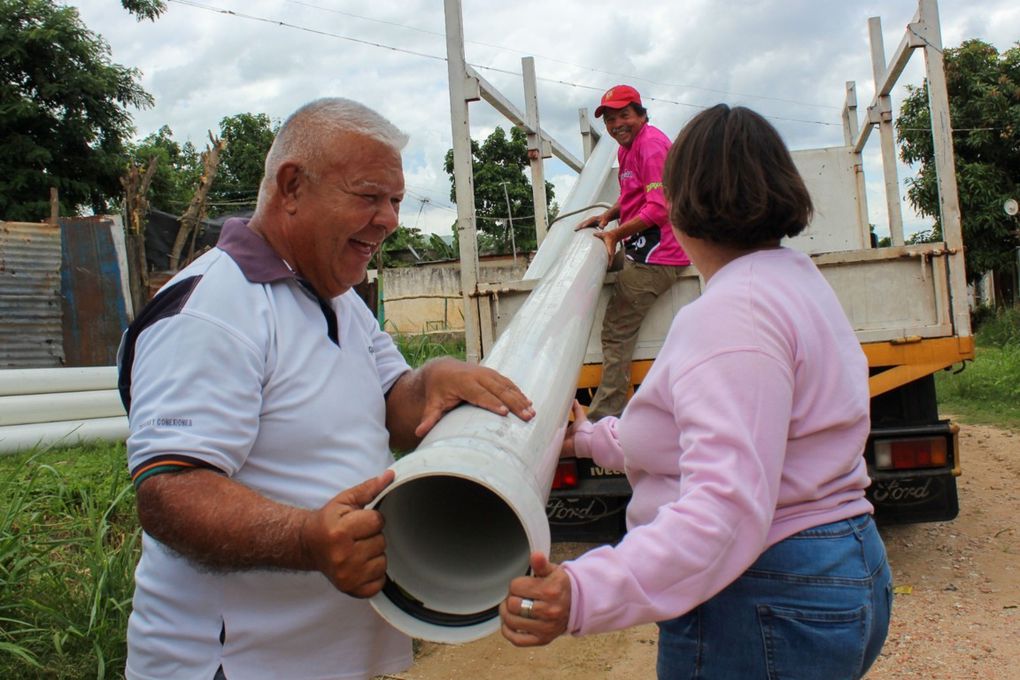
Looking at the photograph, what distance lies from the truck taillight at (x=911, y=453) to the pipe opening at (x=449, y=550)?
2822 mm

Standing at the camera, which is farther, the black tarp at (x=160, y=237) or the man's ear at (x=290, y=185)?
the black tarp at (x=160, y=237)

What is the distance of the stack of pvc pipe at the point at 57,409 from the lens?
214 inches

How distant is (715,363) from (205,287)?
2.88 ft

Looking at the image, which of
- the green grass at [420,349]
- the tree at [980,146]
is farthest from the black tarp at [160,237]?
the tree at [980,146]

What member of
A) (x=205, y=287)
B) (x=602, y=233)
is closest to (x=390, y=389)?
(x=205, y=287)

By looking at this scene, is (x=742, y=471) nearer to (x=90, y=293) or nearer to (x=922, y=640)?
(x=922, y=640)

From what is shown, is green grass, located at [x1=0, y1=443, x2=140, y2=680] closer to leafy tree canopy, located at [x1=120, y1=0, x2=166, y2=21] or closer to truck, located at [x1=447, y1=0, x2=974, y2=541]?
truck, located at [x1=447, y1=0, x2=974, y2=541]

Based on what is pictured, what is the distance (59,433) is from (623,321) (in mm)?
3899

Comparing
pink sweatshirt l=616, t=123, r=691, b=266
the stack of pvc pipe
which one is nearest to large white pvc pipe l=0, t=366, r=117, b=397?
the stack of pvc pipe

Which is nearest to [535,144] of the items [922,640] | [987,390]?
[922,640]

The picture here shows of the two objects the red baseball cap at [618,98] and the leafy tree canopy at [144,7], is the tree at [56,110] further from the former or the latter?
the red baseball cap at [618,98]

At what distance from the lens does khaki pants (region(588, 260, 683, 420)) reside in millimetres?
3982

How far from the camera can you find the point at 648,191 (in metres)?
4.06

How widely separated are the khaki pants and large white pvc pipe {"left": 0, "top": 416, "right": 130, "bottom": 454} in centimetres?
342
